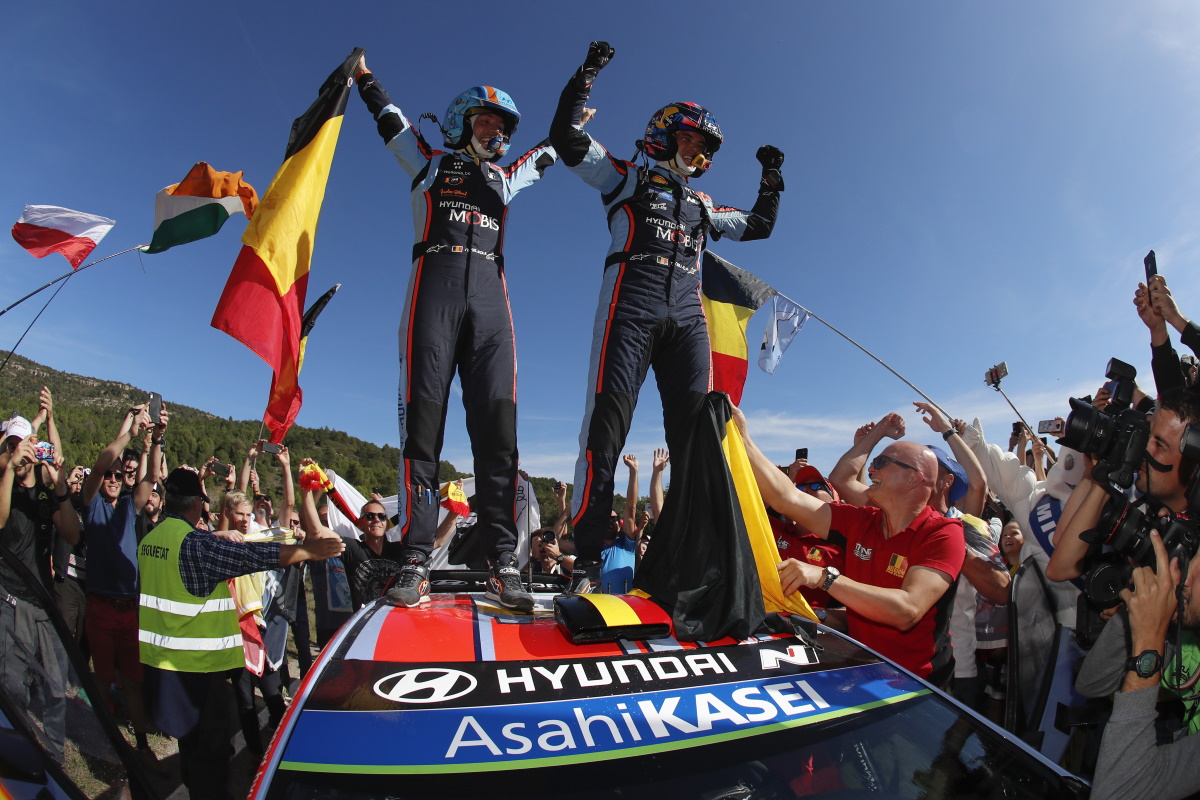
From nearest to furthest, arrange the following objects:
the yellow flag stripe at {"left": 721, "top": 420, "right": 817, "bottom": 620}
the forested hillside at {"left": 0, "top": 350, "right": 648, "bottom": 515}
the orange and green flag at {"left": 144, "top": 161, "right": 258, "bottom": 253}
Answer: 1. the yellow flag stripe at {"left": 721, "top": 420, "right": 817, "bottom": 620}
2. the orange and green flag at {"left": 144, "top": 161, "right": 258, "bottom": 253}
3. the forested hillside at {"left": 0, "top": 350, "right": 648, "bottom": 515}

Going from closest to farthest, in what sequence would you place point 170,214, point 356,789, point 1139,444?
point 356,789, point 1139,444, point 170,214

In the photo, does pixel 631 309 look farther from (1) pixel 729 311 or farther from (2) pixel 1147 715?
(2) pixel 1147 715

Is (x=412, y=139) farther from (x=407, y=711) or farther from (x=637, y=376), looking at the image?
(x=407, y=711)

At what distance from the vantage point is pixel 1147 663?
1.70 meters

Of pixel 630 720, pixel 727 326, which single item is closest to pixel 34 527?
pixel 727 326

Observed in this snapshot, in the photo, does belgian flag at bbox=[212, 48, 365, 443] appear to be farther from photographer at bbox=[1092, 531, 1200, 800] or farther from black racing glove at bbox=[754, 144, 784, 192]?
photographer at bbox=[1092, 531, 1200, 800]

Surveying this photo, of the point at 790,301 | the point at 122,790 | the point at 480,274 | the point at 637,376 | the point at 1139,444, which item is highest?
the point at 790,301

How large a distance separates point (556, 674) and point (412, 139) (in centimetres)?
296

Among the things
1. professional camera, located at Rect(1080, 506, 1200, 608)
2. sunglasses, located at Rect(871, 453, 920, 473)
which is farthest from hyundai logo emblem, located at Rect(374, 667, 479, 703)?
sunglasses, located at Rect(871, 453, 920, 473)

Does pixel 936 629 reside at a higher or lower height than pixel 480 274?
lower

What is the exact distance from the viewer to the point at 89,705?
136cm

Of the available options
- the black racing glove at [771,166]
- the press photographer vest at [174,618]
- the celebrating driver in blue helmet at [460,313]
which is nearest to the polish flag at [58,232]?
the press photographer vest at [174,618]

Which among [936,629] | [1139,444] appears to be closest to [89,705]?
[1139,444]

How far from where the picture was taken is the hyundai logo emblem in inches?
53.2
